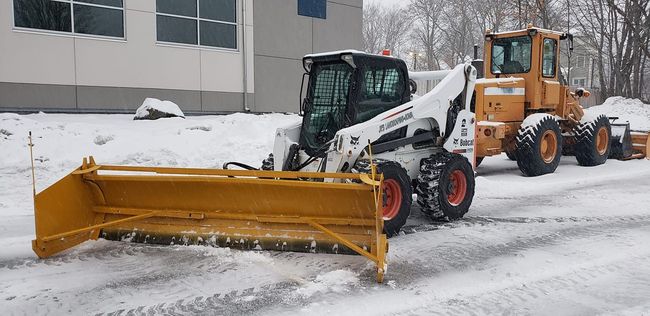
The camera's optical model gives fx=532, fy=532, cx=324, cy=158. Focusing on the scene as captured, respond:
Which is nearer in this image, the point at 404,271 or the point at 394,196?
the point at 404,271

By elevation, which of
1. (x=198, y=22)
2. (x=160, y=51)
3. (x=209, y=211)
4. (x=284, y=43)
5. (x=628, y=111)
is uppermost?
(x=198, y=22)

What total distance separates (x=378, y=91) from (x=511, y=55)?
20.8 ft

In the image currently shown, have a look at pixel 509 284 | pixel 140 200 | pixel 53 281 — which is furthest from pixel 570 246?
pixel 53 281

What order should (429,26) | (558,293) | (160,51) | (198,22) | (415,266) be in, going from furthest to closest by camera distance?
(429,26) < (198,22) < (160,51) < (415,266) < (558,293)

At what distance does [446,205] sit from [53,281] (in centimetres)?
441

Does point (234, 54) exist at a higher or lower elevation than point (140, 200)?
higher

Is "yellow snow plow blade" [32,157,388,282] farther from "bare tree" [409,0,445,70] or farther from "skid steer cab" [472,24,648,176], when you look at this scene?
"bare tree" [409,0,445,70]

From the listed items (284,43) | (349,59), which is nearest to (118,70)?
(284,43)

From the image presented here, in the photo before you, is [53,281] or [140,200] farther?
[140,200]

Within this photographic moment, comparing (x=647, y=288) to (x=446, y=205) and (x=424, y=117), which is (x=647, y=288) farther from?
(x=424, y=117)

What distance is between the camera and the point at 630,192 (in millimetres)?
9031

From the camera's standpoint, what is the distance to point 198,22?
15281 mm

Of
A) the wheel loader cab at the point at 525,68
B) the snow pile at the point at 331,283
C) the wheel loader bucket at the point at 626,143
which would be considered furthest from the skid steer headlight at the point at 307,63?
the wheel loader bucket at the point at 626,143

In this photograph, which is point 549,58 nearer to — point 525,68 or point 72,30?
point 525,68
